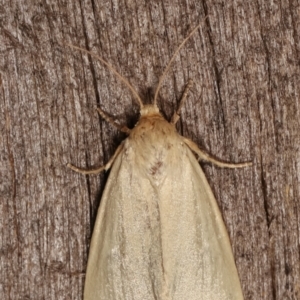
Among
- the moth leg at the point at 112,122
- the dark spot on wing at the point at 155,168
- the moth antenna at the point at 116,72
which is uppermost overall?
the moth antenna at the point at 116,72

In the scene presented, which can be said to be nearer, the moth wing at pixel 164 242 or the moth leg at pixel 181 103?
the moth wing at pixel 164 242

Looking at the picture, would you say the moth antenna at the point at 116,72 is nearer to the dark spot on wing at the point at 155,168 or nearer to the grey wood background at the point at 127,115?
the grey wood background at the point at 127,115

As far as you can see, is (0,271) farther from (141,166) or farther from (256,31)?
(256,31)

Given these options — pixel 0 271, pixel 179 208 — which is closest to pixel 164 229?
pixel 179 208

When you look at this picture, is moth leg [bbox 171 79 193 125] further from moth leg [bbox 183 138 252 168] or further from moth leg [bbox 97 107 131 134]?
moth leg [bbox 97 107 131 134]

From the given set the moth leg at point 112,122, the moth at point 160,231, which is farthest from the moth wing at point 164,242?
the moth leg at point 112,122

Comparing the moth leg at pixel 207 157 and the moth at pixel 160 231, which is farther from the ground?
the moth leg at pixel 207 157
